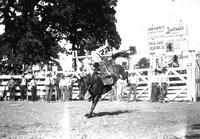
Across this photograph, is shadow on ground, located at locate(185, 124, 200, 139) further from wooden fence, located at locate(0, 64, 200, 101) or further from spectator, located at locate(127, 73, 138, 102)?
spectator, located at locate(127, 73, 138, 102)

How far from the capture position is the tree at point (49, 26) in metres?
36.1

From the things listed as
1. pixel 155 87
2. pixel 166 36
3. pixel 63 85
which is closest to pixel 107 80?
pixel 155 87

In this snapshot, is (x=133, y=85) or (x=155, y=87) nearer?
(x=155, y=87)

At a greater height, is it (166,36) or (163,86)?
(166,36)

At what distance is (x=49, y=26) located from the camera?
131 ft

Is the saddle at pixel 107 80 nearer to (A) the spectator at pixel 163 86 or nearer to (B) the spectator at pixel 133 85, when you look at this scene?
(A) the spectator at pixel 163 86

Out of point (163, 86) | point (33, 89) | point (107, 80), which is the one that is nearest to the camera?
point (107, 80)

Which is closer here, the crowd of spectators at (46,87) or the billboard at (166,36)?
the crowd of spectators at (46,87)

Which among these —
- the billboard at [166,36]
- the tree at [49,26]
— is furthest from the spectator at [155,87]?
the billboard at [166,36]

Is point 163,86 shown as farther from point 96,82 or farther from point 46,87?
point 96,82

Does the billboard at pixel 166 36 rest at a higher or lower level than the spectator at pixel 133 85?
higher

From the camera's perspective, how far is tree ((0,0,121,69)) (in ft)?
118

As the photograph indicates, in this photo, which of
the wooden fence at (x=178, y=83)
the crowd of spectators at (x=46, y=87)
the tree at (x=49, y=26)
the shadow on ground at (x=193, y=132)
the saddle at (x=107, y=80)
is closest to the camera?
the shadow on ground at (x=193, y=132)

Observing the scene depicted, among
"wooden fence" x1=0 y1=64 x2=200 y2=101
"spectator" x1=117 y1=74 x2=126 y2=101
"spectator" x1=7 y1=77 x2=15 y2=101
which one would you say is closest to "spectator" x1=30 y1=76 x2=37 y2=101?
"spectator" x1=7 y1=77 x2=15 y2=101
